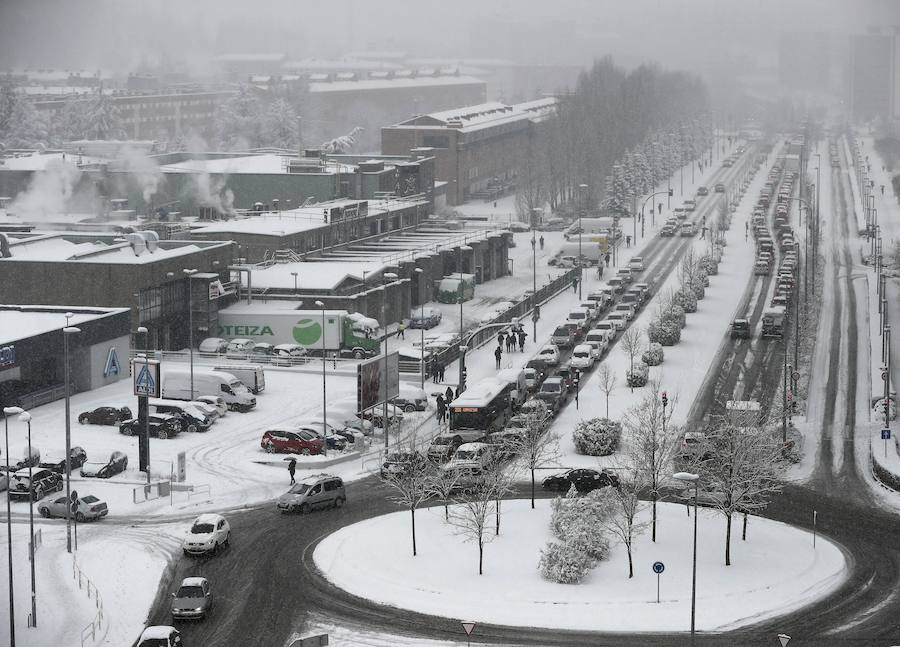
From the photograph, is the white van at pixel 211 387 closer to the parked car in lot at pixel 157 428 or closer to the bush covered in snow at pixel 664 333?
the parked car in lot at pixel 157 428

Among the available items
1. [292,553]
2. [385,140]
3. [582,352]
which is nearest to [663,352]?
[582,352]

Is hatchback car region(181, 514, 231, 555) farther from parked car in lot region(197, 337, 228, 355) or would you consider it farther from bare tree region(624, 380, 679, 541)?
parked car in lot region(197, 337, 228, 355)

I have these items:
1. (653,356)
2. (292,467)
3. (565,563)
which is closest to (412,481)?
(565,563)

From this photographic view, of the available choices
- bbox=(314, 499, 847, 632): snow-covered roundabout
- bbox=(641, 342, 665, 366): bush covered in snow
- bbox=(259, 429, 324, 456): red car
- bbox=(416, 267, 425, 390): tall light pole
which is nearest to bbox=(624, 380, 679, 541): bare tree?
bbox=(314, 499, 847, 632): snow-covered roundabout

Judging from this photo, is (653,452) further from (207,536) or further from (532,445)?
(207,536)

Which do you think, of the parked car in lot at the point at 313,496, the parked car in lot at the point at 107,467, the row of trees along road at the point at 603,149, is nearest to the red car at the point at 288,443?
the parked car in lot at the point at 107,467

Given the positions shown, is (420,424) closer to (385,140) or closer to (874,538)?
(874,538)
